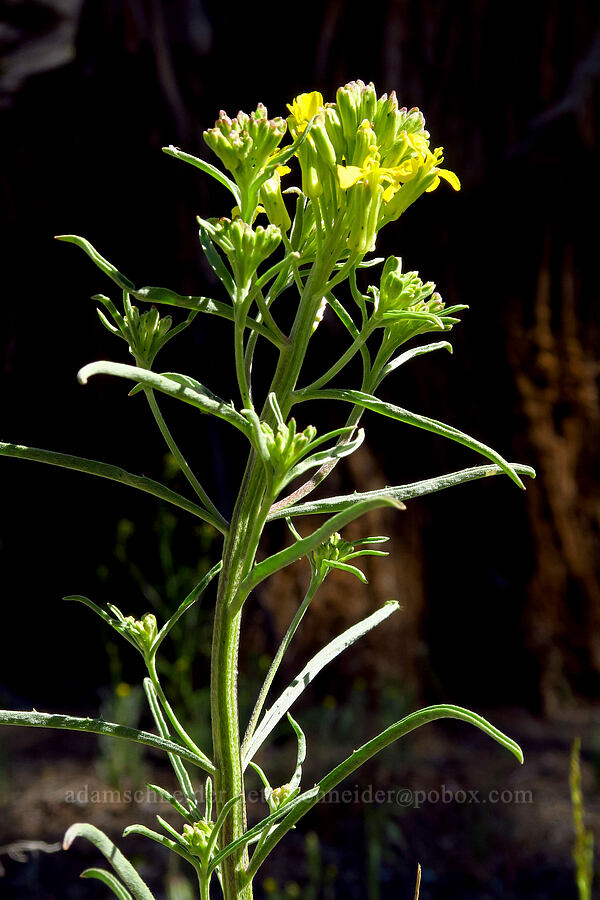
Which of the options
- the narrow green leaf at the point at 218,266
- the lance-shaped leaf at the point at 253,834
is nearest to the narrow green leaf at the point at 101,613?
the lance-shaped leaf at the point at 253,834

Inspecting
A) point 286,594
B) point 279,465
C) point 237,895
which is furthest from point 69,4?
point 237,895

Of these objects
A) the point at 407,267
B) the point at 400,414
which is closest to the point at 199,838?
the point at 400,414

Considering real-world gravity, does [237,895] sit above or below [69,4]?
below

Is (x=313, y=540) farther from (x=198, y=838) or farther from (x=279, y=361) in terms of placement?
(x=198, y=838)

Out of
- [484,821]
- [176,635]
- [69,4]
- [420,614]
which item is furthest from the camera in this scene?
[420,614]

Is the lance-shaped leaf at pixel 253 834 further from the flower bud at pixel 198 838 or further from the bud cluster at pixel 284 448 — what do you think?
the bud cluster at pixel 284 448

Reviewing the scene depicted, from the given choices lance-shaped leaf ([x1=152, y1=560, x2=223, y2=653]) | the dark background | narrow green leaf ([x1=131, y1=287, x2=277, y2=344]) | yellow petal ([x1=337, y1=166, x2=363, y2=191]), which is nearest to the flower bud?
lance-shaped leaf ([x1=152, y1=560, x2=223, y2=653])

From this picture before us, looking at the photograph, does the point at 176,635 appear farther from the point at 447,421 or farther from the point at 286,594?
the point at 447,421
